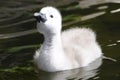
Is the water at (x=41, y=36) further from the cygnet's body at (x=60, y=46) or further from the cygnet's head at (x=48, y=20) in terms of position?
the cygnet's head at (x=48, y=20)

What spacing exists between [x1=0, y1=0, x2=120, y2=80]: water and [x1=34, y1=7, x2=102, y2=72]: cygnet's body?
0.32 feet

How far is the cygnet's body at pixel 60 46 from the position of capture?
6.99m

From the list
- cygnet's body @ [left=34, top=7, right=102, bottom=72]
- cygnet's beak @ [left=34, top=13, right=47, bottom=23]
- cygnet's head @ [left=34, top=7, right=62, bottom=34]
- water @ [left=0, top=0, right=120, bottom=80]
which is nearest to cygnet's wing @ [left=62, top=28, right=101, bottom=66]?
cygnet's body @ [left=34, top=7, right=102, bottom=72]

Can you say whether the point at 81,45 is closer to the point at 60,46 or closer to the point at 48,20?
the point at 60,46

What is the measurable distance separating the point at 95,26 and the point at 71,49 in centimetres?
124

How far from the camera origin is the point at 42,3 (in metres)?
9.83

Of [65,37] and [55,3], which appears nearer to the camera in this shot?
[65,37]

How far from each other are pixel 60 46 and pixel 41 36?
1.07m

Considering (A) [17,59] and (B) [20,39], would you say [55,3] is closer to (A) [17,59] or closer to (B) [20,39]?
(B) [20,39]

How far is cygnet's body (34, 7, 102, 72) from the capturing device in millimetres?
6988

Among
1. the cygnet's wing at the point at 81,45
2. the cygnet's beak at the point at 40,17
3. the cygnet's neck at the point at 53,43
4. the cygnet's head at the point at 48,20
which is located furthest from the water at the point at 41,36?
the cygnet's beak at the point at 40,17

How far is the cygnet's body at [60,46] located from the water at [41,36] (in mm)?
96

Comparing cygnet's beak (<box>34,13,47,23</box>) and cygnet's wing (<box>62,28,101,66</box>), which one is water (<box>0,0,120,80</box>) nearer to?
cygnet's wing (<box>62,28,101,66</box>)

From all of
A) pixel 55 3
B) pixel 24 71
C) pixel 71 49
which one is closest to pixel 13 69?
pixel 24 71
